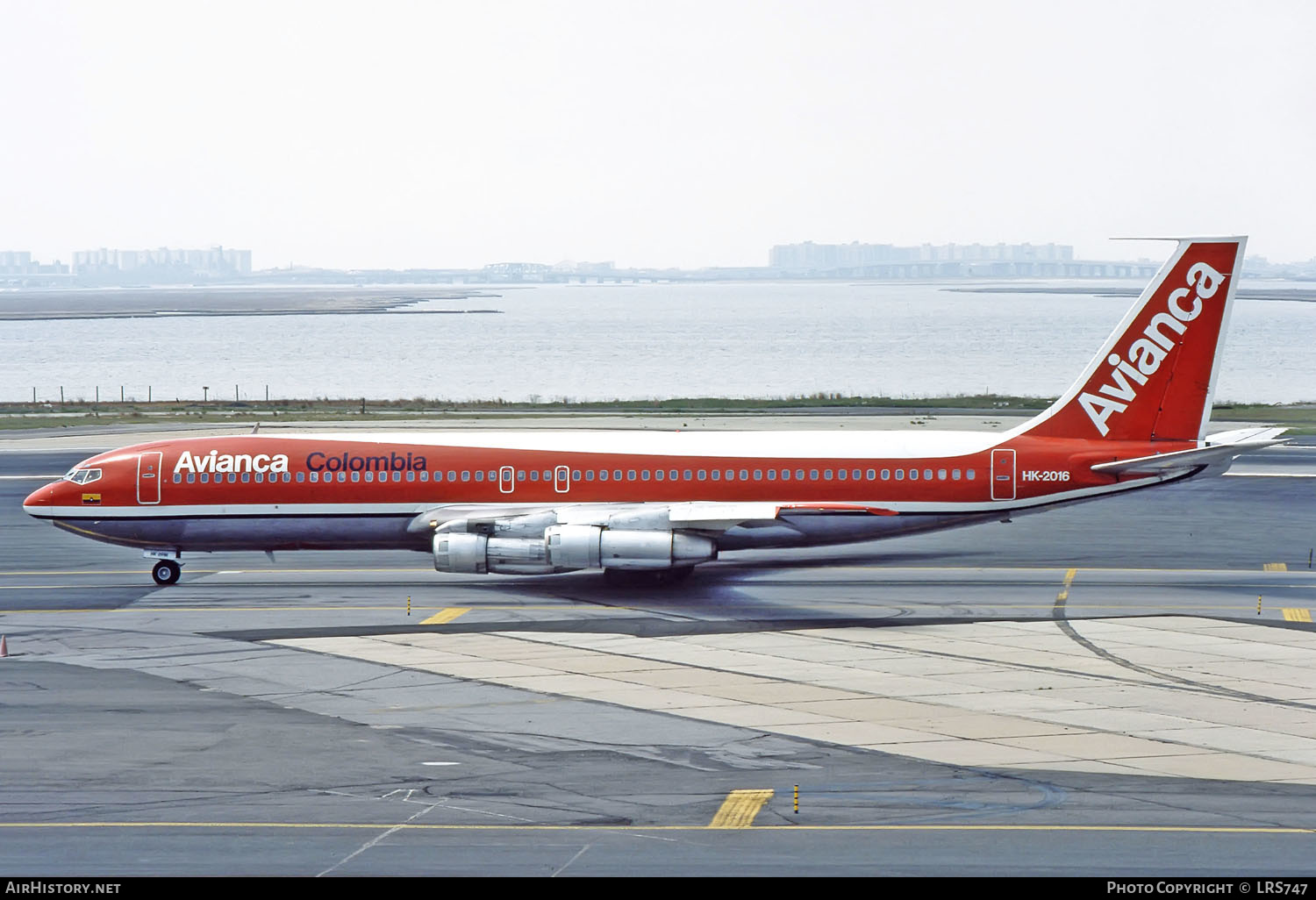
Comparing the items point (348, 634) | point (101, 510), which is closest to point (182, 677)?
point (348, 634)

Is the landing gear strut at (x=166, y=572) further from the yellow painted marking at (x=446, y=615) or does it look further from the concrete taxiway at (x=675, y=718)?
the yellow painted marking at (x=446, y=615)

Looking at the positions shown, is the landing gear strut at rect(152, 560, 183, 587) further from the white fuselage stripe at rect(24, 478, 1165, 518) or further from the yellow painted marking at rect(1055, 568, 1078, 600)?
the yellow painted marking at rect(1055, 568, 1078, 600)

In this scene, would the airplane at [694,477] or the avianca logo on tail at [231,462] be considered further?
the avianca logo on tail at [231,462]

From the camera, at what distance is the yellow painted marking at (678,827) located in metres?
20.3

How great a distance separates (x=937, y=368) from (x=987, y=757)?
520ft

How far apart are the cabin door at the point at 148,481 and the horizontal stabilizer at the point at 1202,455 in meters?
27.4

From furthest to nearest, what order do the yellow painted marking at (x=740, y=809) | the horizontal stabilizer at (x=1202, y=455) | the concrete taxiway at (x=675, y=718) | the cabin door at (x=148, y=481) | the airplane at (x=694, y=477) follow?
the cabin door at (x=148, y=481), the airplane at (x=694, y=477), the horizontal stabilizer at (x=1202, y=455), the yellow painted marking at (x=740, y=809), the concrete taxiway at (x=675, y=718)

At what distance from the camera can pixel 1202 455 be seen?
38.5 metres

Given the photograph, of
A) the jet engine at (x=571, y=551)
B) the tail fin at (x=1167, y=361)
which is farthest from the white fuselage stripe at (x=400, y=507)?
the tail fin at (x=1167, y=361)

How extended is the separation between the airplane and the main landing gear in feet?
2.12

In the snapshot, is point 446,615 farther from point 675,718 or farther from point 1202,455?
point 1202,455

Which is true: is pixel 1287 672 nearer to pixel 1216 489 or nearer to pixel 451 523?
pixel 451 523

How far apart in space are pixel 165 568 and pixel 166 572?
19 centimetres

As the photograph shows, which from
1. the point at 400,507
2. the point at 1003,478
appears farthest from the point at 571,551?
the point at 1003,478
